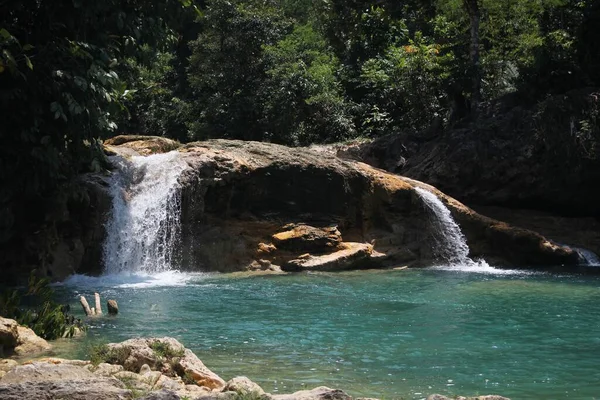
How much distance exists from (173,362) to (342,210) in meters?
12.6

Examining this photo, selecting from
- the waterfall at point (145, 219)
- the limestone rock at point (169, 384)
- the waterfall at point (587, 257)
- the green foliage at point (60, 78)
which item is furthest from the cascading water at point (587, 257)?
the limestone rock at point (169, 384)

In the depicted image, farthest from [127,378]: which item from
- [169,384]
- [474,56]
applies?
[474,56]

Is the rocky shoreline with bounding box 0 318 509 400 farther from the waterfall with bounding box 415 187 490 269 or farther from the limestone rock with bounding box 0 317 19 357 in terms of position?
the waterfall with bounding box 415 187 490 269

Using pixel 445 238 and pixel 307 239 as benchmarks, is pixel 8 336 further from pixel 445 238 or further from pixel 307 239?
pixel 445 238

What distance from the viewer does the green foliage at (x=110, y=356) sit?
8.05 metres

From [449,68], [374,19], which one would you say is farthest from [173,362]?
[374,19]

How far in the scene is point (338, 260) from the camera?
19047 mm

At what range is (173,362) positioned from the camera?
8.00m

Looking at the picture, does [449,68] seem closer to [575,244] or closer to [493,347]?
[575,244]

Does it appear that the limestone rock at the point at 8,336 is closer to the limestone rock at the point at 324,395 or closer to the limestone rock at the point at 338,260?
the limestone rock at the point at 324,395

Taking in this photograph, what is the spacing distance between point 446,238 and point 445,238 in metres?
0.03

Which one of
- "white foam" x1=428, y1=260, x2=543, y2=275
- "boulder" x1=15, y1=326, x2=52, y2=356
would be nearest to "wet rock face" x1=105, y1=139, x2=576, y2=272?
"white foam" x1=428, y1=260, x2=543, y2=275

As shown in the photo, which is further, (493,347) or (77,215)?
(77,215)

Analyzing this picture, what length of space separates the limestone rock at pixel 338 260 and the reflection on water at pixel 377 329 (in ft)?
3.15
